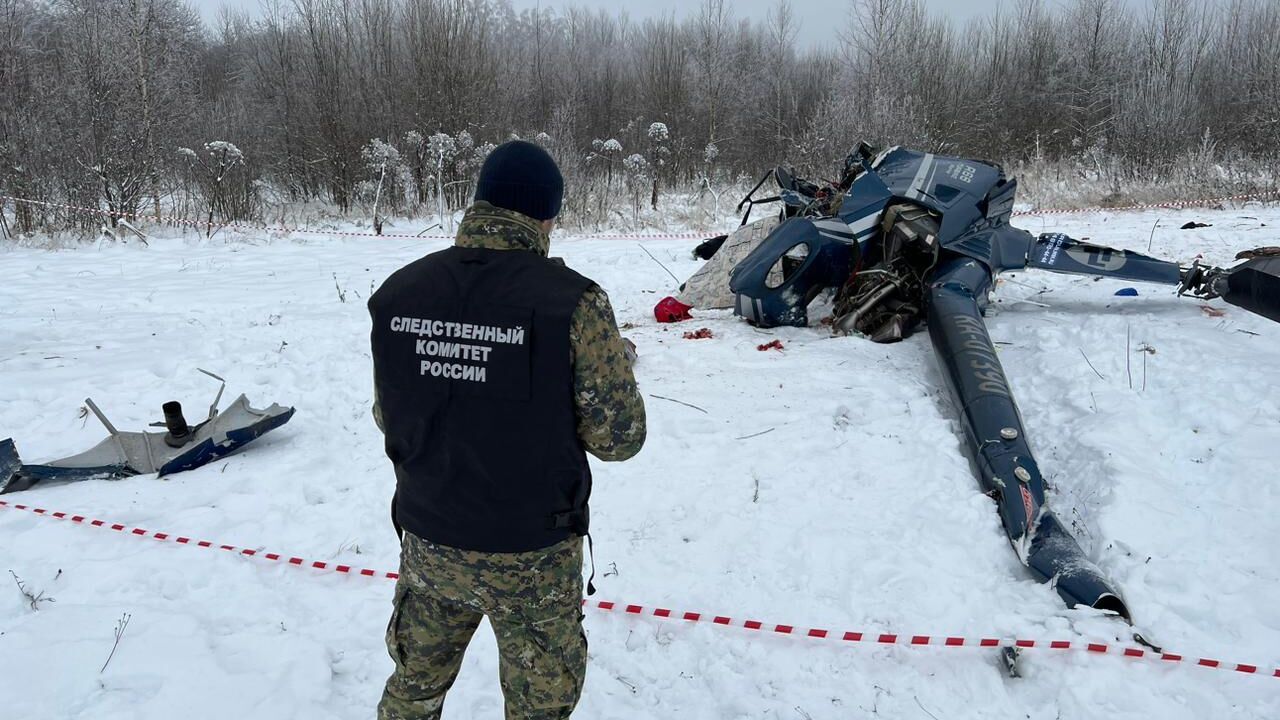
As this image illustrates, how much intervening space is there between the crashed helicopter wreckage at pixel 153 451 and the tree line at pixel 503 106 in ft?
27.8

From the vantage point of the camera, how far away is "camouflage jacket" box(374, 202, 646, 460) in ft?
6.05

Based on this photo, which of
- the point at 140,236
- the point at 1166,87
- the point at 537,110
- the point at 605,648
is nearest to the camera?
the point at 605,648

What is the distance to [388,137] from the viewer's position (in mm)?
16297

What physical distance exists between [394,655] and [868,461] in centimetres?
288

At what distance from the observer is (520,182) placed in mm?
1908

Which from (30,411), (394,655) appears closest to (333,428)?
(30,411)

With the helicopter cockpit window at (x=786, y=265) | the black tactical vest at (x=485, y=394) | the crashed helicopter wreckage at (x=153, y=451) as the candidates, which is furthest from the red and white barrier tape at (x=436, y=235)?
the black tactical vest at (x=485, y=394)

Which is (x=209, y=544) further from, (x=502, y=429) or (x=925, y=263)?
(x=925, y=263)

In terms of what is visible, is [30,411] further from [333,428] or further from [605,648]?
[605,648]

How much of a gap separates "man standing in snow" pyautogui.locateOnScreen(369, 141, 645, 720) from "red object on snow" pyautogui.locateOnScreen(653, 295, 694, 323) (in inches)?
191

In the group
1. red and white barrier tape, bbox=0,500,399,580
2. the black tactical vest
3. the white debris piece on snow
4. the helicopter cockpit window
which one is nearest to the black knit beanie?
the black tactical vest

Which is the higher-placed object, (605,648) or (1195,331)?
(1195,331)

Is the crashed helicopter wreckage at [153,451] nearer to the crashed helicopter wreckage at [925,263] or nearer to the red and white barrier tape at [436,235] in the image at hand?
the crashed helicopter wreckage at [925,263]

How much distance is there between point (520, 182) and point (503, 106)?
17.1 metres
